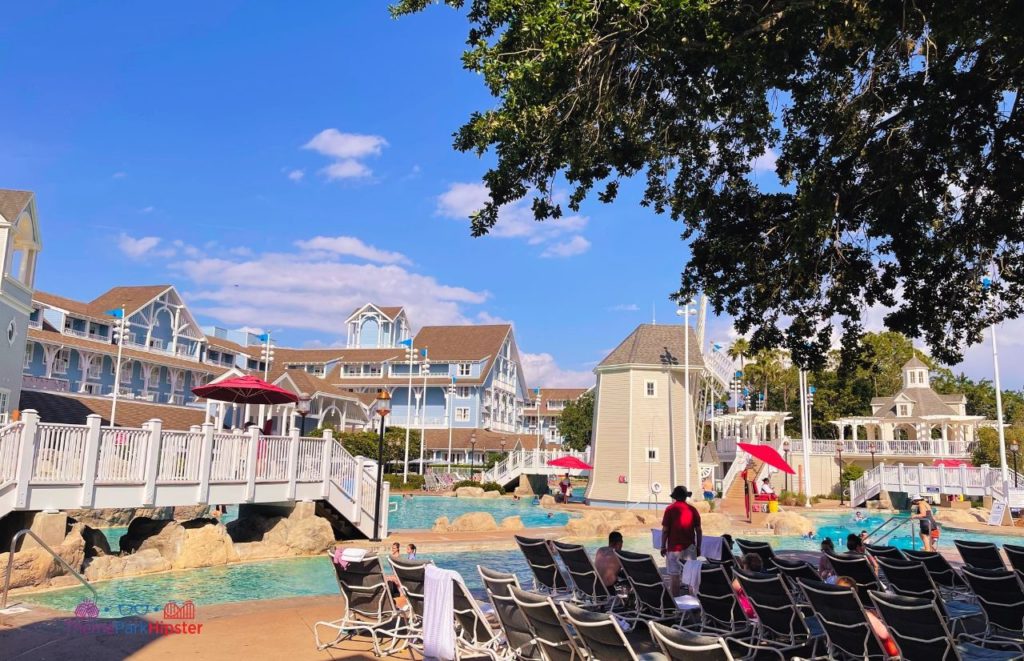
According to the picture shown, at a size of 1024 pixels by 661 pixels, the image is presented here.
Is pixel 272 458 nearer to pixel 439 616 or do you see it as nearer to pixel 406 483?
pixel 439 616

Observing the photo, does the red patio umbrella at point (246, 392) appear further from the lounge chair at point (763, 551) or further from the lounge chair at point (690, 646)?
the lounge chair at point (690, 646)

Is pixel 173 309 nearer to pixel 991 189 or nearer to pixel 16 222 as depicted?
pixel 16 222

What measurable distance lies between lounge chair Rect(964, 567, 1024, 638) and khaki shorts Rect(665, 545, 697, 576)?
10.8ft

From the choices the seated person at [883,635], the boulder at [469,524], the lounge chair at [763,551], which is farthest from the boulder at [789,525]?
the seated person at [883,635]

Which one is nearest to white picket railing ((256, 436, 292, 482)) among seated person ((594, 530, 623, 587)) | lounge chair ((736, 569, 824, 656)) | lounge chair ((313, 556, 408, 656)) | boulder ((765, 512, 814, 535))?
lounge chair ((313, 556, 408, 656))

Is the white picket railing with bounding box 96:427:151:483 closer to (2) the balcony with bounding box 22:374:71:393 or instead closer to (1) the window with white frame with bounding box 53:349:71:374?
(2) the balcony with bounding box 22:374:71:393

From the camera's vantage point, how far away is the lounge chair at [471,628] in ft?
23.8

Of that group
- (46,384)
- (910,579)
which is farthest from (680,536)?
(46,384)

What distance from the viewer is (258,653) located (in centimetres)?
805

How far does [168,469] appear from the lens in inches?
603

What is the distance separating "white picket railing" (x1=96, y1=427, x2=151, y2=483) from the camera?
46.4 ft

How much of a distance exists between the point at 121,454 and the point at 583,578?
961 cm

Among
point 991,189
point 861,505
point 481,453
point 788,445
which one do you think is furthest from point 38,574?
point 481,453

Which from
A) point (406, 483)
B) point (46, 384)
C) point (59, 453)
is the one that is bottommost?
point (406, 483)
